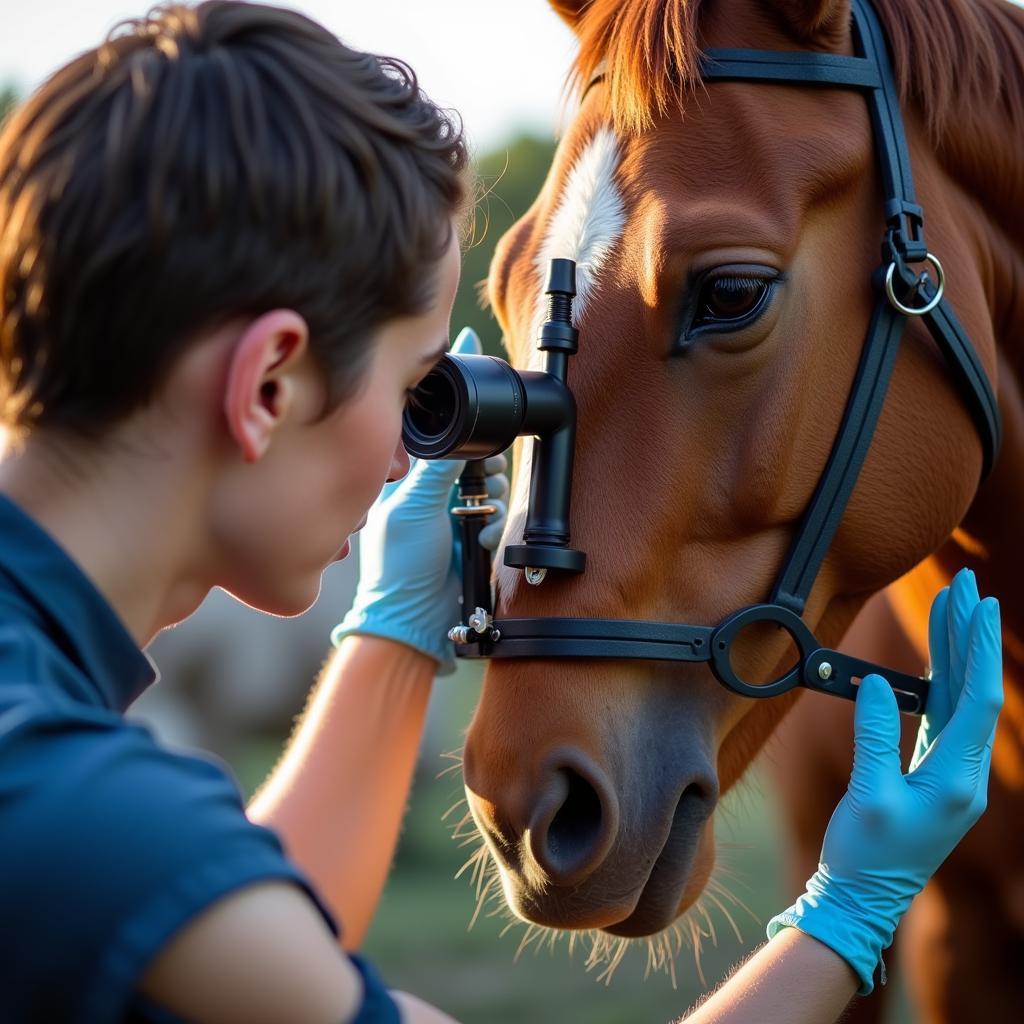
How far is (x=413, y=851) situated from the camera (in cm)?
702

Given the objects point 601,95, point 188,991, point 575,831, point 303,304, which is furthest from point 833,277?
point 188,991

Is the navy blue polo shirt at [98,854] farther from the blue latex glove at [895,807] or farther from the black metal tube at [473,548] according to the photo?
the black metal tube at [473,548]

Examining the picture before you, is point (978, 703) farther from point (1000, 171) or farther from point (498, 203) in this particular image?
point (498, 203)

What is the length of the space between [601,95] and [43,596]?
1164mm

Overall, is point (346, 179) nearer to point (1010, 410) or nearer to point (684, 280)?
point (684, 280)

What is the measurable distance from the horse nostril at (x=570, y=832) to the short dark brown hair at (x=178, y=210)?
24.8 inches

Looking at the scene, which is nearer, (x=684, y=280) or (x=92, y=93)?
(x=92, y=93)

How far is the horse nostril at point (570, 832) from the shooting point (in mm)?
1417

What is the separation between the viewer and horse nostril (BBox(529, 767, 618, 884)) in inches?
55.8

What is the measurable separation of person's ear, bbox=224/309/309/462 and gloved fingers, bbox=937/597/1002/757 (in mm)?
943

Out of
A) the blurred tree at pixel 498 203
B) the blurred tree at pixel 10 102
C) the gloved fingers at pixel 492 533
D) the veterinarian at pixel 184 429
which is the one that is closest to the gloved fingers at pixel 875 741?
the veterinarian at pixel 184 429

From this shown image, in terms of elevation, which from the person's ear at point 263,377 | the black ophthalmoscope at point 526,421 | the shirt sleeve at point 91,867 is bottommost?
the black ophthalmoscope at point 526,421

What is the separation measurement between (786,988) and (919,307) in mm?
903

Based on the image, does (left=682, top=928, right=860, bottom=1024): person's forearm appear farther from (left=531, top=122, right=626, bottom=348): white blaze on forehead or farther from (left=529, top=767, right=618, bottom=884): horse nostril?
(left=531, top=122, right=626, bottom=348): white blaze on forehead
